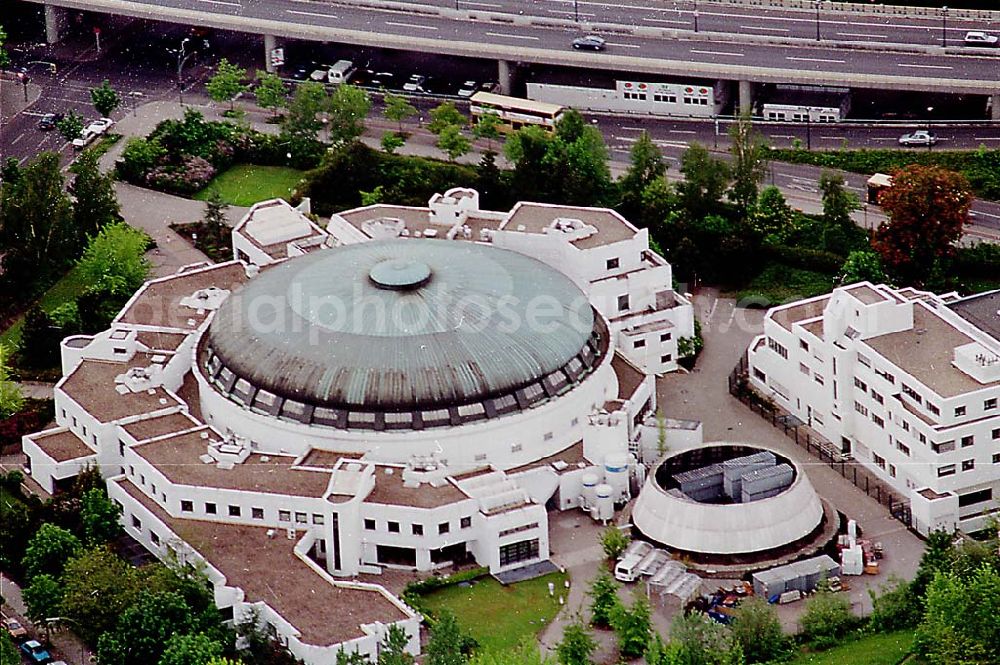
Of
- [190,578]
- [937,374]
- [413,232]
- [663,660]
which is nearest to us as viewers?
[663,660]

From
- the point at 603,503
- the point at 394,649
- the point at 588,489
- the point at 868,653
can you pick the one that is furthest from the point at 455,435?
the point at 868,653

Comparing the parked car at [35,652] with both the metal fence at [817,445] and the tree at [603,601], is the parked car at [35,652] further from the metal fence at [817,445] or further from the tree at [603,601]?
the metal fence at [817,445]

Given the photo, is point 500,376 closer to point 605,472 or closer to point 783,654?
point 605,472

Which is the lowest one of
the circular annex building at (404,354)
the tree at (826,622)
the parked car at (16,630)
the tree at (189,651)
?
the tree at (826,622)

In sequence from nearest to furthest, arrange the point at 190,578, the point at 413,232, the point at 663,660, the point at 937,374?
the point at 663,660 → the point at 190,578 → the point at 937,374 → the point at 413,232

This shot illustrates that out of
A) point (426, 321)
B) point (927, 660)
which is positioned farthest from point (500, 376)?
point (927, 660)

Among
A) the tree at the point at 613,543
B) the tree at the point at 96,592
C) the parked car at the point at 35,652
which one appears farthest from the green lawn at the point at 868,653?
the parked car at the point at 35,652

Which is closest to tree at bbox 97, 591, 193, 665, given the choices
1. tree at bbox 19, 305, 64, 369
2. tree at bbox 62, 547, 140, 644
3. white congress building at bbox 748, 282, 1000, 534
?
tree at bbox 62, 547, 140, 644

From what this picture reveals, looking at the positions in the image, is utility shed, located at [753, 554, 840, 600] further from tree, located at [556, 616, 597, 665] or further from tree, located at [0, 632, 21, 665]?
tree, located at [0, 632, 21, 665]
